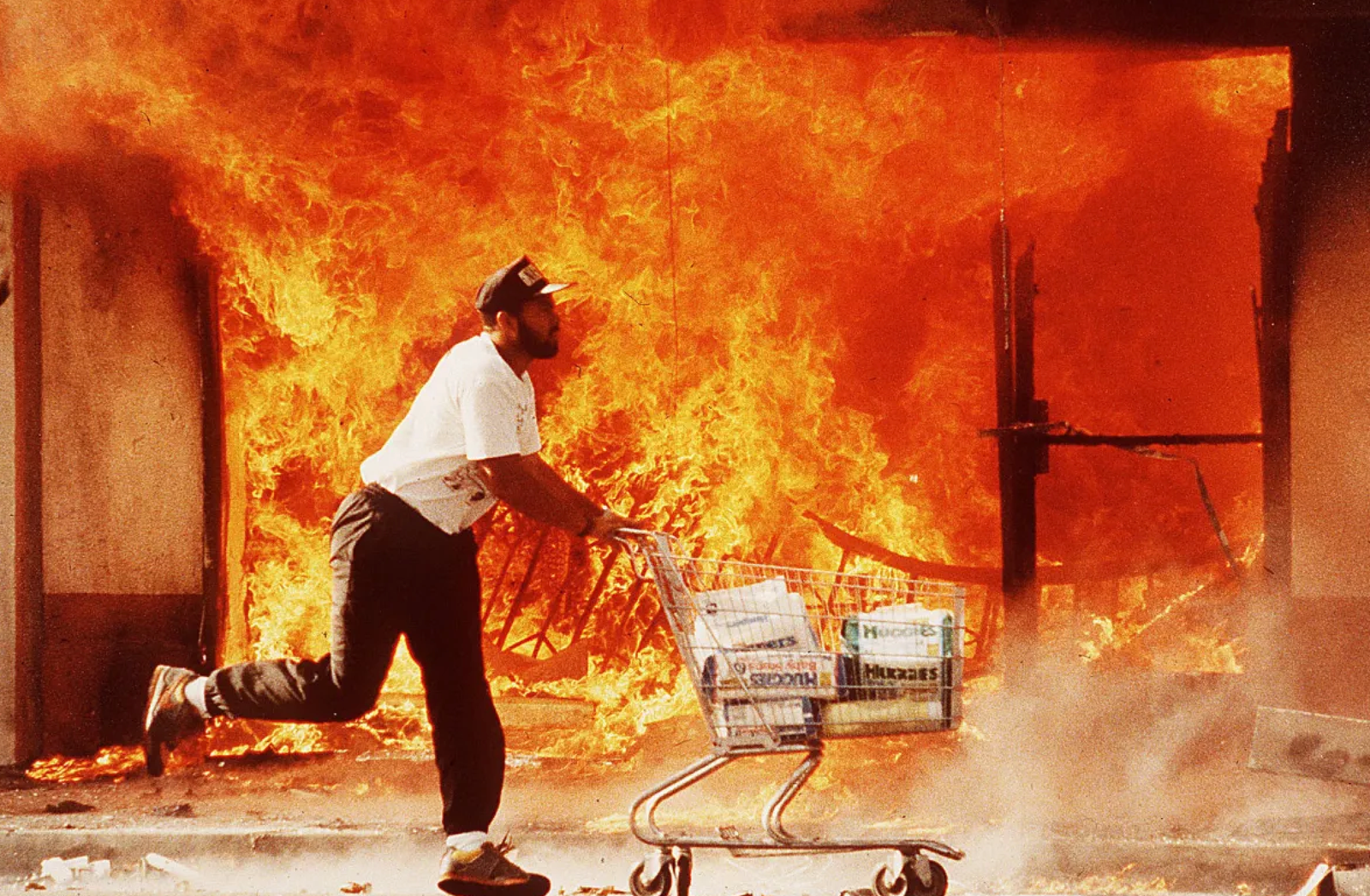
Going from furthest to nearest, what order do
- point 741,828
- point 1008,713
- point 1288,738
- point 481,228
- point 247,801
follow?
1. point 481,228
2. point 1008,713
3. point 247,801
4. point 741,828
5. point 1288,738

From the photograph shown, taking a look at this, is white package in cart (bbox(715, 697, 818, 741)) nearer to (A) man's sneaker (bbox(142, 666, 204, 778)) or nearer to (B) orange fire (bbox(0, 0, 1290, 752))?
(A) man's sneaker (bbox(142, 666, 204, 778))

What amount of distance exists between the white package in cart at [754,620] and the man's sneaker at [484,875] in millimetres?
1139

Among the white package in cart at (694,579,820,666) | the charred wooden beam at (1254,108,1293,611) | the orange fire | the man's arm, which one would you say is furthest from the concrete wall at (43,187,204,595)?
the charred wooden beam at (1254,108,1293,611)

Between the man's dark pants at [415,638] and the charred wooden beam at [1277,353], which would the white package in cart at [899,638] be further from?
the charred wooden beam at [1277,353]

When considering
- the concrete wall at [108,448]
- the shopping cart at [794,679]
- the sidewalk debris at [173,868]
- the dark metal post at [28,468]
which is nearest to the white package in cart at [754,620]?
the shopping cart at [794,679]

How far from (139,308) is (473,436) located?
3.13 m

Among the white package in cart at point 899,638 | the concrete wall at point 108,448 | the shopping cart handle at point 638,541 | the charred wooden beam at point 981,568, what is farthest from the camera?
the charred wooden beam at point 981,568

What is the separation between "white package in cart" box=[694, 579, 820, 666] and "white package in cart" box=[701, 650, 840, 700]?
38mm

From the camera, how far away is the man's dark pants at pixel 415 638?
17.8 feet

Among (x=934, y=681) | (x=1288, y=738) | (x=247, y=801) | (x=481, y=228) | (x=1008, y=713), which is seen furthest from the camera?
(x=481, y=228)

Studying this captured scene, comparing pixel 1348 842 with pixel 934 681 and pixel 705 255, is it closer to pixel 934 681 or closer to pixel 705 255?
pixel 934 681

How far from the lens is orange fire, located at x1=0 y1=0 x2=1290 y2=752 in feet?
24.6

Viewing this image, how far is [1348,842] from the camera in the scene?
5680 mm

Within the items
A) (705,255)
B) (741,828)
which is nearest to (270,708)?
(741,828)
